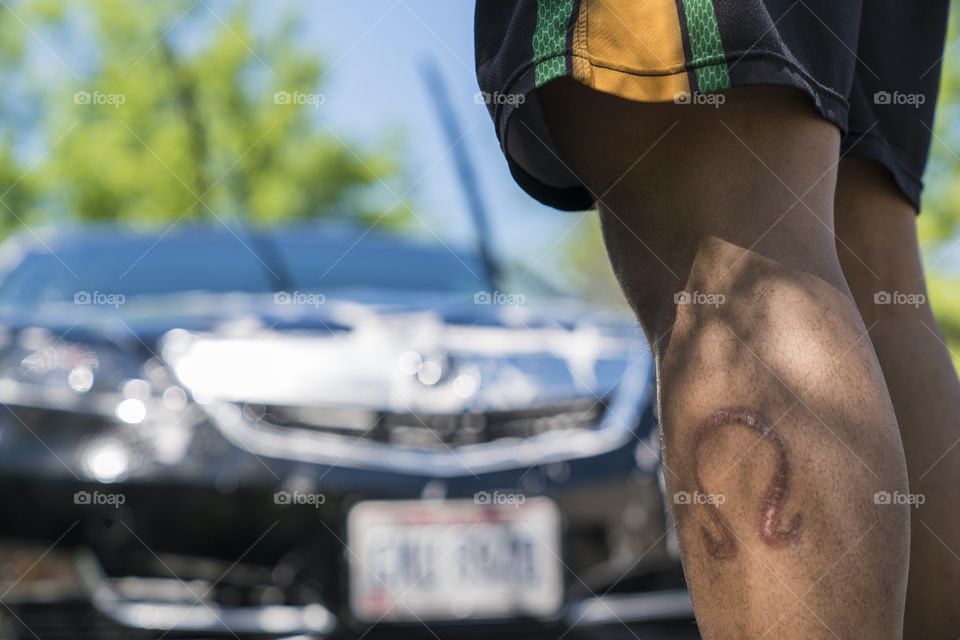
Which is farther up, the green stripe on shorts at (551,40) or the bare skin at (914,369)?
the green stripe on shorts at (551,40)

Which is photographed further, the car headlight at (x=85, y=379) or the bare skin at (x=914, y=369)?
the car headlight at (x=85, y=379)

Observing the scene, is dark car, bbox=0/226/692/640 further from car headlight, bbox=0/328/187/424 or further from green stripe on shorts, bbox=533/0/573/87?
green stripe on shorts, bbox=533/0/573/87

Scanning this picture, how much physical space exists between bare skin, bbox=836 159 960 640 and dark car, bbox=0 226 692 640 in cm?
108

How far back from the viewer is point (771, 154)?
37.6 inches

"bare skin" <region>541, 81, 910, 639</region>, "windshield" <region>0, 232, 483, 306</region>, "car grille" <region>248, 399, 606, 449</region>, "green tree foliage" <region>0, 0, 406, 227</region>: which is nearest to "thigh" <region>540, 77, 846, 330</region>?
"bare skin" <region>541, 81, 910, 639</region>

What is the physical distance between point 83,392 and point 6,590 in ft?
1.43

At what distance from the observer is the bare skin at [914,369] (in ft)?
4.33

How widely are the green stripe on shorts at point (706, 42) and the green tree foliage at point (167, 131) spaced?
15.6 meters

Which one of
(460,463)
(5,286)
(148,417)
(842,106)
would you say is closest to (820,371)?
(842,106)

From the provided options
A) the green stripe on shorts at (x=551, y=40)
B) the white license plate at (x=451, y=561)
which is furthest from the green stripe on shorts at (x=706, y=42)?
the white license plate at (x=451, y=561)

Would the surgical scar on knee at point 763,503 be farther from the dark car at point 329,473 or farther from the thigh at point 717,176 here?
the dark car at point 329,473

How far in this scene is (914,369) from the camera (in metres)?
1.39

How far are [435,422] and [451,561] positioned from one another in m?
0.35

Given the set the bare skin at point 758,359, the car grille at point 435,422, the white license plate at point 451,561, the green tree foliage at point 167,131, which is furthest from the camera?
the green tree foliage at point 167,131
